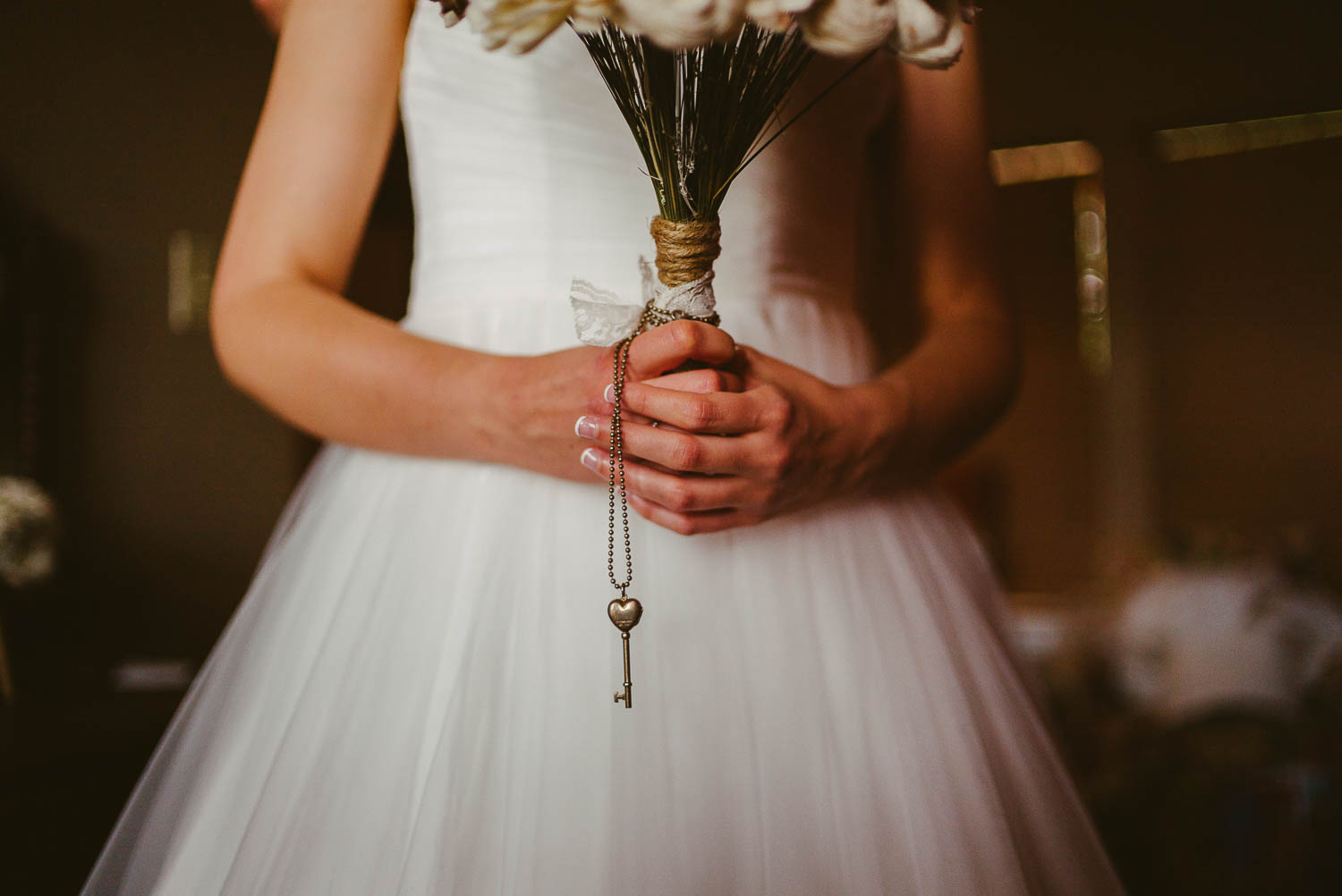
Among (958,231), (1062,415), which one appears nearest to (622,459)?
(958,231)

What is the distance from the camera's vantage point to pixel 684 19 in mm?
469

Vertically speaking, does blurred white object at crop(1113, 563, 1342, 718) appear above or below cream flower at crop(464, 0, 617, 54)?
below

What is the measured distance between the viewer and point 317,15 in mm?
823

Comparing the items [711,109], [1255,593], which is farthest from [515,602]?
[1255,593]

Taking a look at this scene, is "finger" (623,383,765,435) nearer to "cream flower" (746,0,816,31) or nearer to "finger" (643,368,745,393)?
"finger" (643,368,745,393)

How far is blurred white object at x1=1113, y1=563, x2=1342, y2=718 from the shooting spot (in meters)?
2.14

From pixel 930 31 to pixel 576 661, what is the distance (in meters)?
0.46

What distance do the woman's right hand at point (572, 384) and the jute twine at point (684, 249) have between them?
0.15ft

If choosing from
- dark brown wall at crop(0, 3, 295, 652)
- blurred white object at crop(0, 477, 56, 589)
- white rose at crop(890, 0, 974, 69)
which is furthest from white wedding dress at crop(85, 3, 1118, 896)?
dark brown wall at crop(0, 3, 295, 652)

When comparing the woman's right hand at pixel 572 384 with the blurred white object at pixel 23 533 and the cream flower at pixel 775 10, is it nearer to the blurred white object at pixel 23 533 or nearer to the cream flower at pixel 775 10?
the cream flower at pixel 775 10

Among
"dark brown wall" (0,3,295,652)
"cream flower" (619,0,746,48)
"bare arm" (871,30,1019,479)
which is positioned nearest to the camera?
"cream flower" (619,0,746,48)

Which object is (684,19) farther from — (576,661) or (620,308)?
(576,661)

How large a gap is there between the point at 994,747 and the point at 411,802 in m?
0.45

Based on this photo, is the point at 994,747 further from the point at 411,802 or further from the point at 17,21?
the point at 17,21
